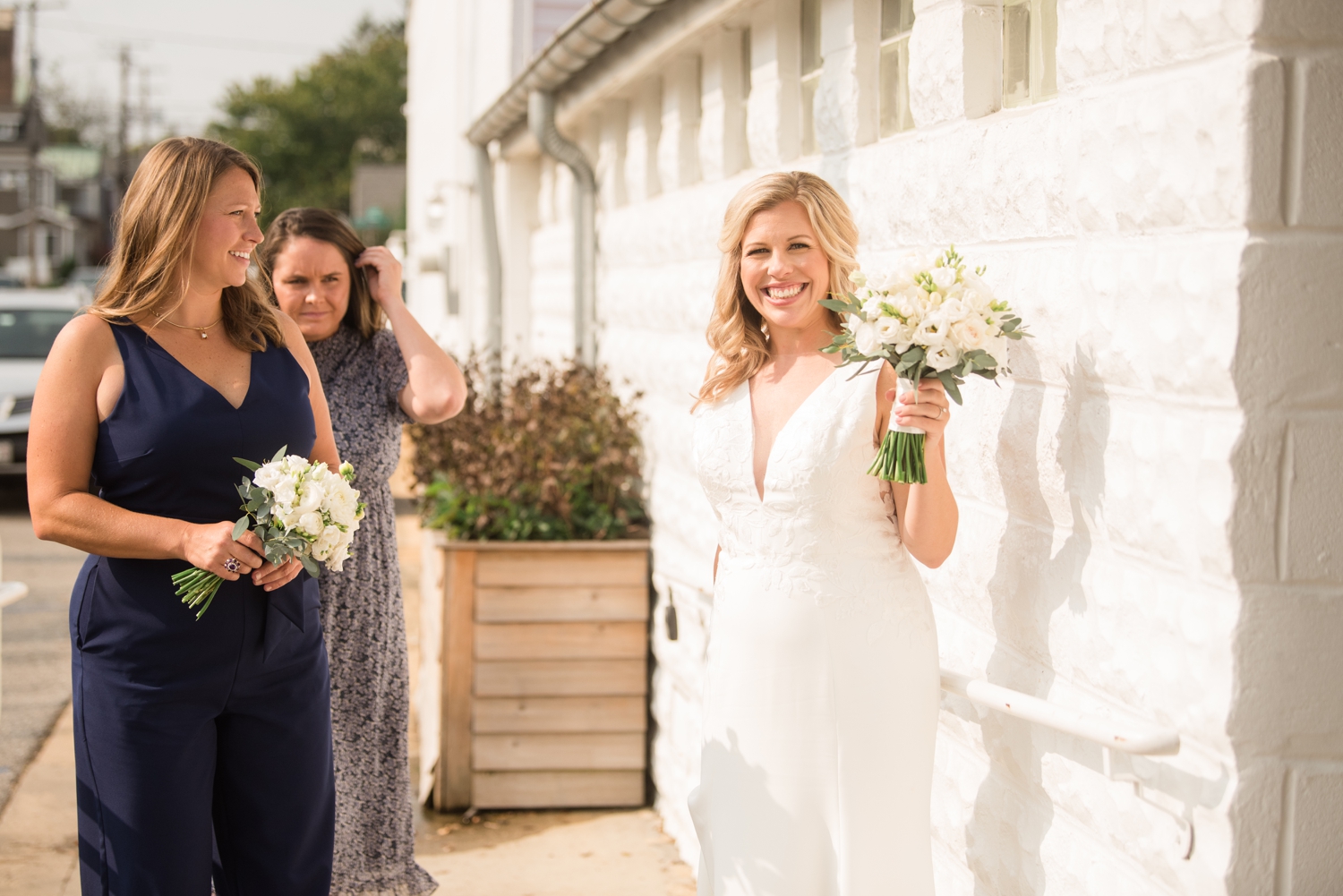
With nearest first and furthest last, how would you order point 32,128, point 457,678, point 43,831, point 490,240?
point 43,831 < point 457,678 < point 490,240 < point 32,128

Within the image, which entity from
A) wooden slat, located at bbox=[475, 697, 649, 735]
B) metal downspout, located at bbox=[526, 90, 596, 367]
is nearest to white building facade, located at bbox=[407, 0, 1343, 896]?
wooden slat, located at bbox=[475, 697, 649, 735]

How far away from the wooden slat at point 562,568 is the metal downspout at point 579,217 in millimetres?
1714

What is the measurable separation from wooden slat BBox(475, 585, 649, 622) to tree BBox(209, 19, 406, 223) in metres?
58.4

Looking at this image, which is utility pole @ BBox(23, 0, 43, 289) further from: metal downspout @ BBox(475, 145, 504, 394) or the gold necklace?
the gold necklace

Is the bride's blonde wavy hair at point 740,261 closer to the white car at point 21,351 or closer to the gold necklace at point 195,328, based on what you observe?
the gold necklace at point 195,328

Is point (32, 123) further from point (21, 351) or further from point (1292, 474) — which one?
point (1292, 474)

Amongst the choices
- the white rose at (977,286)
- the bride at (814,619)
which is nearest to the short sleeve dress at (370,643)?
the bride at (814,619)

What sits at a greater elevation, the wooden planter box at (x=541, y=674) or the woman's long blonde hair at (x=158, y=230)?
the woman's long blonde hair at (x=158, y=230)

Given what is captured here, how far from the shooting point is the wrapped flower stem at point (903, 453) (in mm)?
2338

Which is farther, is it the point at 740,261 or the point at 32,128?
the point at 32,128

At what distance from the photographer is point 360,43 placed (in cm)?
7262

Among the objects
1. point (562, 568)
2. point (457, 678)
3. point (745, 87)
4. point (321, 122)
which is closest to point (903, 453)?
point (745, 87)

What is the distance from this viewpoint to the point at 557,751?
17.3 feet

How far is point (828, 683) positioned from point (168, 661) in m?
1.35
